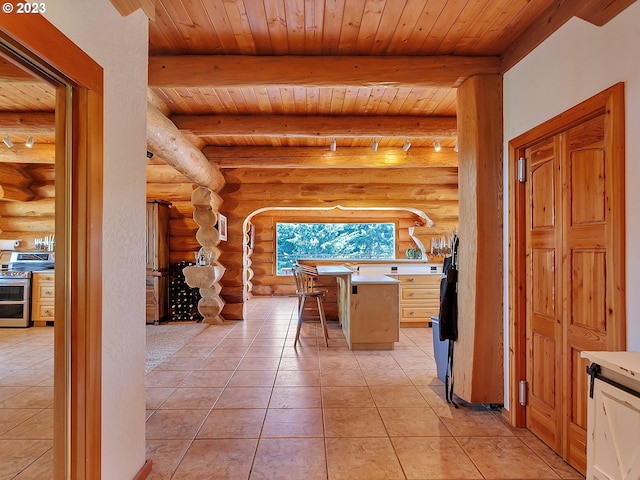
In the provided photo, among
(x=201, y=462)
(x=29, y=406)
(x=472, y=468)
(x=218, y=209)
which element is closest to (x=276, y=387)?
(x=201, y=462)

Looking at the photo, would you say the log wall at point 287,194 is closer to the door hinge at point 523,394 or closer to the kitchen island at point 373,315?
the kitchen island at point 373,315

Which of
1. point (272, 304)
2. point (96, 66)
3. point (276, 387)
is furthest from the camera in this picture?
point (272, 304)

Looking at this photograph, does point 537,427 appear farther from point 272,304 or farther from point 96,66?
point 272,304

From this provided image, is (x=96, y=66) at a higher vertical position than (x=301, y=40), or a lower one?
lower

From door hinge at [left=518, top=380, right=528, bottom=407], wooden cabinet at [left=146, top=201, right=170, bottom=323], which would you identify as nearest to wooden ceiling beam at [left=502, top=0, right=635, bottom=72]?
door hinge at [left=518, top=380, right=528, bottom=407]

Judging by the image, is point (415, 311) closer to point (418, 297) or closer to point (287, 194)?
point (418, 297)

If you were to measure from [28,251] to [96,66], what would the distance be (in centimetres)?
141

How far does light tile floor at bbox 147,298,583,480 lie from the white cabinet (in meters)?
0.81

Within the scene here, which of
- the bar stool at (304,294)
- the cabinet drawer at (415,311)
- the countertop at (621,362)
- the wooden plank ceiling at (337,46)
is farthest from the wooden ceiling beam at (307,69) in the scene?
the cabinet drawer at (415,311)

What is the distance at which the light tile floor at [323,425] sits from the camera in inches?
80.6

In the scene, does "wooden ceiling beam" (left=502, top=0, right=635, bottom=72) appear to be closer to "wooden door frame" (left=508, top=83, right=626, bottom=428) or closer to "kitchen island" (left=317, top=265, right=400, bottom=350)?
"wooden door frame" (left=508, top=83, right=626, bottom=428)

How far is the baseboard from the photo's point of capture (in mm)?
1875

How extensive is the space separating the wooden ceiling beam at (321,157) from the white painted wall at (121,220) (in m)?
3.59

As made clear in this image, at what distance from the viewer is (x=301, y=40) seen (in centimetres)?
266
